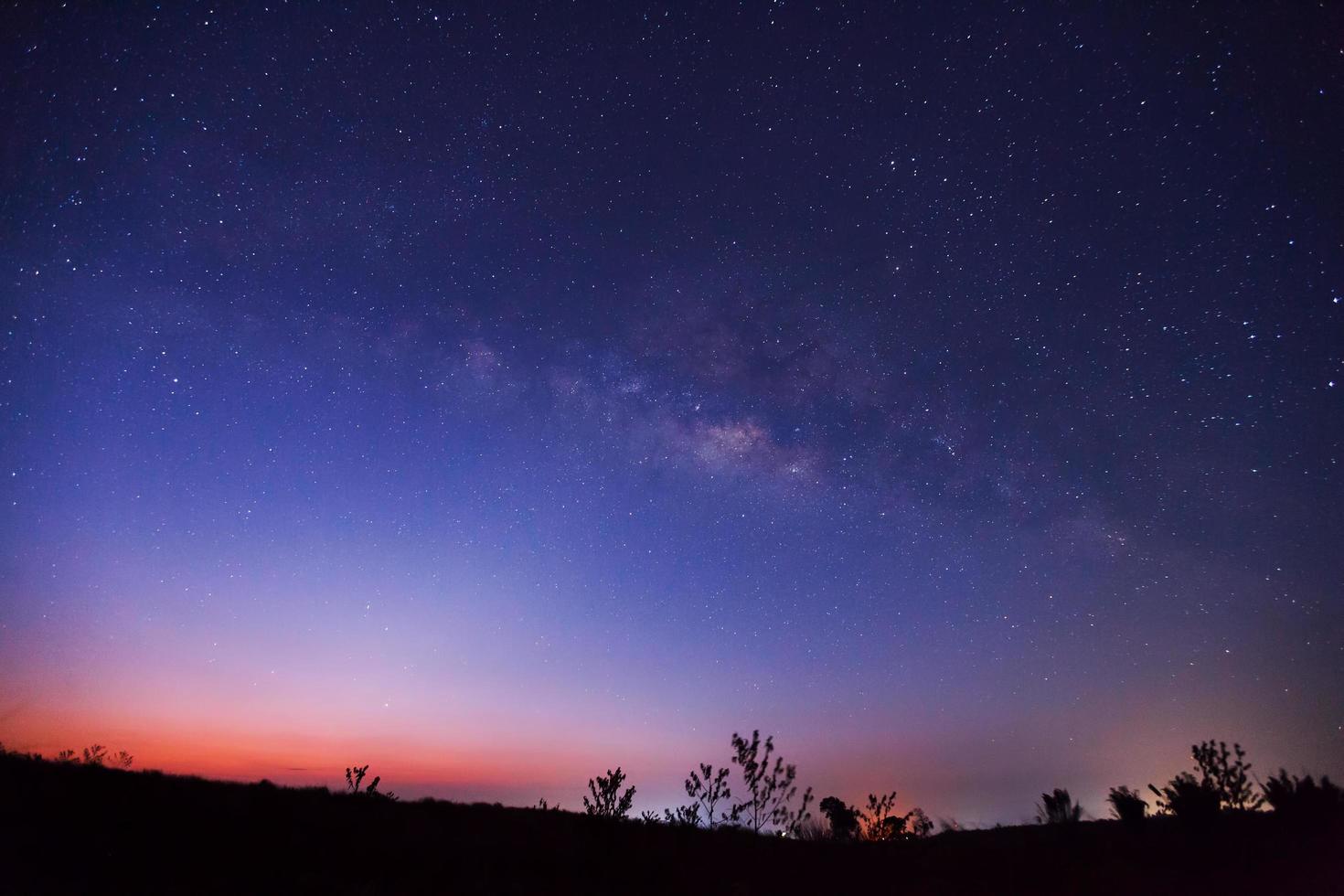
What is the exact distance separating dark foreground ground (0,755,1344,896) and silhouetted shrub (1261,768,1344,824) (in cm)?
36

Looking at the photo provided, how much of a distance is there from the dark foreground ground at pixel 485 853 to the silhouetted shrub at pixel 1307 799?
0.36 metres

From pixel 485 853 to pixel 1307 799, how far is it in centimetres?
1493

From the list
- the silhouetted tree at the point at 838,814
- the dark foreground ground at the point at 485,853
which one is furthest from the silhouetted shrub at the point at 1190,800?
the silhouetted tree at the point at 838,814

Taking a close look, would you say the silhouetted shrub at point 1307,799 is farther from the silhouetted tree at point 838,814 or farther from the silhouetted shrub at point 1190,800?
Answer: the silhouetted tree at point 838,814

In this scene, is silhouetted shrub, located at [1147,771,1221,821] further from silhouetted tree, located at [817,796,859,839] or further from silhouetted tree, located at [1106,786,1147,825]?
silhouetted tree, located at [817,796,859,839]

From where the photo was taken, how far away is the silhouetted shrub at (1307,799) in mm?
11773

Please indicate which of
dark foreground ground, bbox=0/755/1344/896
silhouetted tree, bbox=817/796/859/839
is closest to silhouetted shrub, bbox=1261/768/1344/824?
dark foreground ground, bbox=0/755/1344/896

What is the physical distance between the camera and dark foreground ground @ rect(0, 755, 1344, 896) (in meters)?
8.33

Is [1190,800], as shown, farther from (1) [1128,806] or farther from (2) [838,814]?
(2) [838,814]

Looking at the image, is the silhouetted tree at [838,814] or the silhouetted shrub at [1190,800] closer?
the silhouetted shrub at [1190,800]

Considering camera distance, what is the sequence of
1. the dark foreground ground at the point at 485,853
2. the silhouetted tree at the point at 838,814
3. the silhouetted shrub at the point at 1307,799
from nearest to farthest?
the dark foreground ground at the point at 485,853
the silhouetted shrub at the point at 1307,799
the silhouetted tree at the point at 838,814

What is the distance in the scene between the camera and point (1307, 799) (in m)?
12.1

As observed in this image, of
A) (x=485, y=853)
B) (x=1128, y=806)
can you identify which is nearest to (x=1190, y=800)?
(x=1128, y=806)

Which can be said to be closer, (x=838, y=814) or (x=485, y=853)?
(x=485, y=853)
